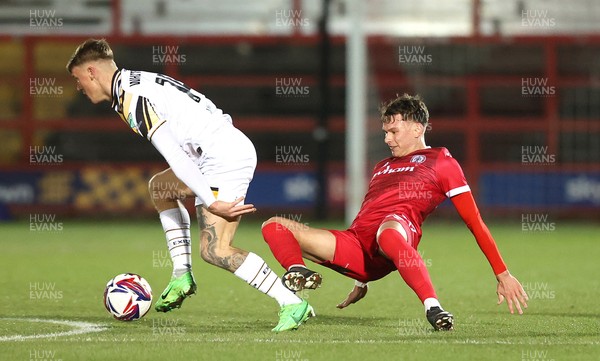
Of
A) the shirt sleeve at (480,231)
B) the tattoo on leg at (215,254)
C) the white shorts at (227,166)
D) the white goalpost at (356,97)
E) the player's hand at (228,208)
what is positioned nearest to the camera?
the player's hand at (228,208)

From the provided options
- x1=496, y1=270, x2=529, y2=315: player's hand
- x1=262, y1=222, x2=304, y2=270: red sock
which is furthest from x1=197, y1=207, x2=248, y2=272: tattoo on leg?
x1=496, y1=270, x2=529, y2=315: player's hand

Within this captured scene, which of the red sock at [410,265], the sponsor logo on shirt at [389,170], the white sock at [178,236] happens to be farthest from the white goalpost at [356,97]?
the red sock at [410,265]

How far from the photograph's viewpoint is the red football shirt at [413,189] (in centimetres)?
708

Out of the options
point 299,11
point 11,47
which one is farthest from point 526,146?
point 11,47

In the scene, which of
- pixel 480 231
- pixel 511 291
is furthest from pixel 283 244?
pixel 511 291

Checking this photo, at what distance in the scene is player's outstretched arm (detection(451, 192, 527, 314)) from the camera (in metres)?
6.66

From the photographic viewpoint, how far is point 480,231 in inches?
271

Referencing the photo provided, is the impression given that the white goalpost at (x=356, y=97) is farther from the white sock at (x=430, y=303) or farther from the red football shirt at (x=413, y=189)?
the white sock at (x=430, y=303)

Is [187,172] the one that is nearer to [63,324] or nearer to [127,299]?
[127,299]

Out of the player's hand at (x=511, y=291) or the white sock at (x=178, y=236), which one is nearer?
the player's hand at (x=511, y=291)

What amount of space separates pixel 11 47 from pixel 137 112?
15.3m

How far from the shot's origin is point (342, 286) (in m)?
9.87

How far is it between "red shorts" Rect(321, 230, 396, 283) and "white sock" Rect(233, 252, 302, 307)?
0.38m

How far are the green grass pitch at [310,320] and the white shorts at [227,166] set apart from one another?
2.66ft
